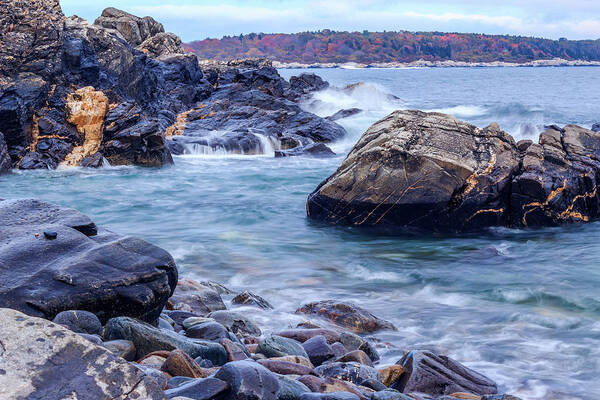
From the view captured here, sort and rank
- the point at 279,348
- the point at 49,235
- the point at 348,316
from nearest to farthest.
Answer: the point at 279,348
the point at 49,235
the point at 348,316

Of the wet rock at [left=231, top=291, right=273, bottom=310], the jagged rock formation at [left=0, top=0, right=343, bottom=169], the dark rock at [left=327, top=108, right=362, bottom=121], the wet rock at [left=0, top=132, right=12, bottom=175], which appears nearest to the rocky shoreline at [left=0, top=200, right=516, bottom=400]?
the wet rock at [left=231, top=291, right=273, bottom=310]

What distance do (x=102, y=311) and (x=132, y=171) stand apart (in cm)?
1465

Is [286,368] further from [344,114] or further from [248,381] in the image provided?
[344,114]

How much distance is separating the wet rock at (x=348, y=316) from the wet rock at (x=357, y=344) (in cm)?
85

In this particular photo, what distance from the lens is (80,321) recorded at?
4727 millimetres

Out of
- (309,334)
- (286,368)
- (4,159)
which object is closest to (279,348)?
(286,368)

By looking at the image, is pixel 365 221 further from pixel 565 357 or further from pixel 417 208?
pixel 565 357

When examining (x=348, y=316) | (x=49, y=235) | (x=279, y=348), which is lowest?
(x=348, y=316)

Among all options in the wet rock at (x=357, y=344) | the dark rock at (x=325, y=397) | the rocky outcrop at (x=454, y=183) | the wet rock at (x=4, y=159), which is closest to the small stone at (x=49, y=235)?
the wet rock at (x=357, y=344)

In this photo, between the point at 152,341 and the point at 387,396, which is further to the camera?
the point at 152,341

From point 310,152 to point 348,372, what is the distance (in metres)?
18.0

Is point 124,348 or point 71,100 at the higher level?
point 71,100

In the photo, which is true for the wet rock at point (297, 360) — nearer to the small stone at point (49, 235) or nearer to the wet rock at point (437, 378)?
the wet rock at point (437, 378)

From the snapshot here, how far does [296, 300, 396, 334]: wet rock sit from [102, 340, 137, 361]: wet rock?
3105 mm
